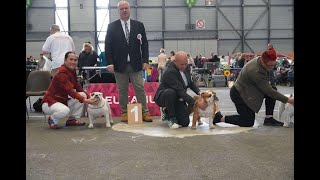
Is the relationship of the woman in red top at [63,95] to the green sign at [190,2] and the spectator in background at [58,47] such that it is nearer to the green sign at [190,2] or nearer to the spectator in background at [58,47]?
the spectator in background at [58,47]

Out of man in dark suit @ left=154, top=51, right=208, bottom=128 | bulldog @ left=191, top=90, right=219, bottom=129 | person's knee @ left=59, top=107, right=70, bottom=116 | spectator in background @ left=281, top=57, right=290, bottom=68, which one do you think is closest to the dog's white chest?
bulldog @ left=191, top=90, right=219, bottom=129

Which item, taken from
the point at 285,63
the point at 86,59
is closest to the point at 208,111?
the point at 86,59

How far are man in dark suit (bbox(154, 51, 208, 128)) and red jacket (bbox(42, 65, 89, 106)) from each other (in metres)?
1.00

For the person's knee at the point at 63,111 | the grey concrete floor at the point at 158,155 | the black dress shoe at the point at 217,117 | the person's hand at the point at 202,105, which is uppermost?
the person's hand at the point at 202,105

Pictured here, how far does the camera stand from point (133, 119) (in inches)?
192

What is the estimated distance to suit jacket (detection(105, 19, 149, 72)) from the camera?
5.10 metres

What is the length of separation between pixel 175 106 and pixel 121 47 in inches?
46.8

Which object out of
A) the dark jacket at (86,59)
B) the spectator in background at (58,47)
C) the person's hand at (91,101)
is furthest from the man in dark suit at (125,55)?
the dark jacket at (86,59)

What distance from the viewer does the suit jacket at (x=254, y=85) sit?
4172 mm

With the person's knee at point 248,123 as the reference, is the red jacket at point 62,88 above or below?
above

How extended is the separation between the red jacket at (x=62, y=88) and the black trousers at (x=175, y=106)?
0.98m

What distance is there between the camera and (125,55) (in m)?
5.10

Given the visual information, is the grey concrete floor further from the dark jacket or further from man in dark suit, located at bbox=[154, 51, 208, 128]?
the dark jacket
